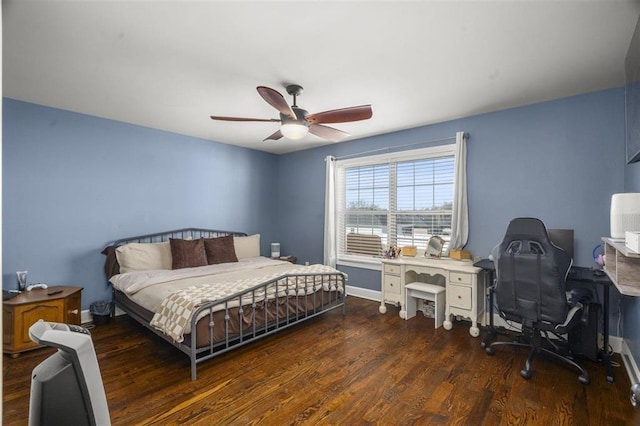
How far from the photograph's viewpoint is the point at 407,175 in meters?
4.45

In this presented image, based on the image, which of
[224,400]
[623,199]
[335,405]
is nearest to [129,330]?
[224,400]

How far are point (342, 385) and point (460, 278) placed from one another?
1.86 m

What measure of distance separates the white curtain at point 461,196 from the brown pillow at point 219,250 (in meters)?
3.08

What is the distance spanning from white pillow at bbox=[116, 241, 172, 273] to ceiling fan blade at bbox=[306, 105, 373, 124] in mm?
2644

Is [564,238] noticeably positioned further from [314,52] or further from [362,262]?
[314,52]

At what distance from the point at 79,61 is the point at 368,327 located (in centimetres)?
375

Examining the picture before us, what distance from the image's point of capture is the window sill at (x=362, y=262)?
15.4ft

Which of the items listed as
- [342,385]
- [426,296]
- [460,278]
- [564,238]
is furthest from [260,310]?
[564,238]

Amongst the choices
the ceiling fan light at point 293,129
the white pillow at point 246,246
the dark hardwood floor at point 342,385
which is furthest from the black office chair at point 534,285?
the white pillow at point 246,246

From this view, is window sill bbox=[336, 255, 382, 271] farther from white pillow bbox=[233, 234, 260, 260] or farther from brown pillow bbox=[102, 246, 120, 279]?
brown pillow bbox=[102, 246, 120, 279]

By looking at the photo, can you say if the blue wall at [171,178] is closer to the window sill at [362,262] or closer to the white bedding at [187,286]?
the window sill at [362,262]

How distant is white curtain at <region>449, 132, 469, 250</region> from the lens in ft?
12.4

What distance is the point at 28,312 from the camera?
289cm

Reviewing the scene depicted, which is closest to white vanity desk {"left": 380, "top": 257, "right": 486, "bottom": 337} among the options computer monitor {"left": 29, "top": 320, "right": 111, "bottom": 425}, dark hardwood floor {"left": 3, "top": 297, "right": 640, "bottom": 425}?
dark hardwood floor {"left": 3, "top": 297, "right": 640, "bottom": 425}
